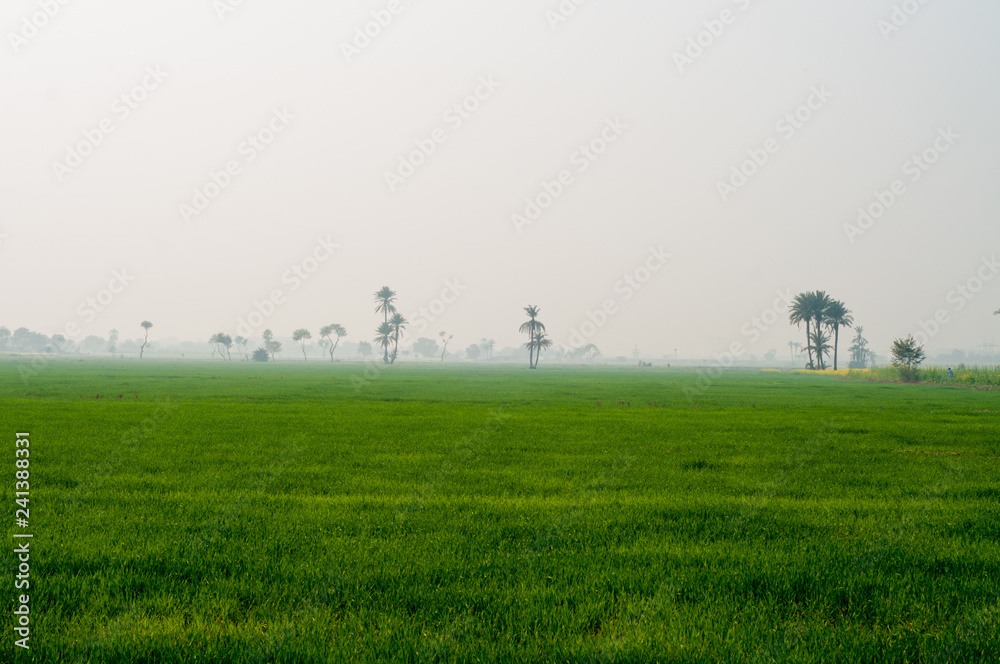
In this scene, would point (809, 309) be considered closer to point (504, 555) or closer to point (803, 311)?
point (803, 311)

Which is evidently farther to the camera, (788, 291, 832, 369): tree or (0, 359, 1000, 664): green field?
(788, 291, 832, 369): tree

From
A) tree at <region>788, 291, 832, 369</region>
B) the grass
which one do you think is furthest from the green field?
tree at <region>788, 291, 832, 369</region>

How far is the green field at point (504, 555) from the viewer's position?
5.18 m

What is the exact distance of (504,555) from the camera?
7.32m

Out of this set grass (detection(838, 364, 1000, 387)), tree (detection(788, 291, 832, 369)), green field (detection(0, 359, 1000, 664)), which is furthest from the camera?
tree (detection(788, 291, 832, 369))

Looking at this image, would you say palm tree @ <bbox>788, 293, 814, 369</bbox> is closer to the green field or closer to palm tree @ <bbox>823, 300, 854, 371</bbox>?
palm tree @ <bbox>823, 300, 854, 371</bbox>

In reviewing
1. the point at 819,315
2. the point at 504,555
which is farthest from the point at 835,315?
the point at 504,555

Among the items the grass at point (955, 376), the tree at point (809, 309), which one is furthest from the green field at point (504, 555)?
the tree at point (809, 309)

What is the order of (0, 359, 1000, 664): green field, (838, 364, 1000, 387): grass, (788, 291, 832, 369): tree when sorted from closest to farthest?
(0, 359, 1000, 664): green field
(838, 364, 1000, 387): grass
(788, 291, 832, 369): tree

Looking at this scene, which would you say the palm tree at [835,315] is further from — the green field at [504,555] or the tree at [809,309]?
the green field at [504,555]

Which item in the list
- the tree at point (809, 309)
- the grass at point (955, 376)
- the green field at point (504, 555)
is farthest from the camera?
the tree at point (809, 309)

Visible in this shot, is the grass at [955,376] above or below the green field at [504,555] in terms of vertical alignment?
below

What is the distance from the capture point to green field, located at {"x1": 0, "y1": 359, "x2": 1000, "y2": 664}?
5176mm

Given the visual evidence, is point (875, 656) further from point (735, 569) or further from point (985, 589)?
point (985, 589)
